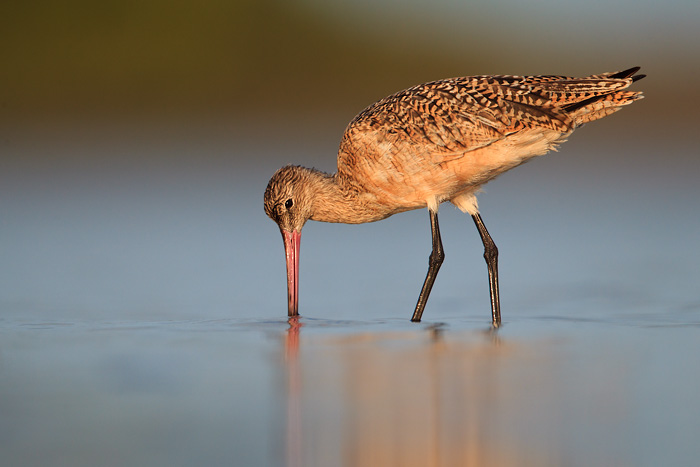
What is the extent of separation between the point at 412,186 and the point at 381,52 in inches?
512

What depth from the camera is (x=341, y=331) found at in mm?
5891

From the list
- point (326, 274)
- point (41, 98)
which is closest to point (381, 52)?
point (41, 98)

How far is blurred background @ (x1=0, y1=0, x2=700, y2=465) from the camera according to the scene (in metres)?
3.90

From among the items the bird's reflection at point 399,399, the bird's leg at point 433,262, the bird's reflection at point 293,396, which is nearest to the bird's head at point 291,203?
the bird's leg at point 433,262

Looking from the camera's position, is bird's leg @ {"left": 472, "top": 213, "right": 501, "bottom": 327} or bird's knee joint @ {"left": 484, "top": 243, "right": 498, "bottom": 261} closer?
bird's leg @ {"left": 472, "top": 213, "right": 501, "bottom": 327}

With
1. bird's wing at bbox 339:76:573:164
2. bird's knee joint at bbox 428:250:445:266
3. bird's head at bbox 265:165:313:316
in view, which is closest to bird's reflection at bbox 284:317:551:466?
bird's knee joint at bbox 428:250:445:266

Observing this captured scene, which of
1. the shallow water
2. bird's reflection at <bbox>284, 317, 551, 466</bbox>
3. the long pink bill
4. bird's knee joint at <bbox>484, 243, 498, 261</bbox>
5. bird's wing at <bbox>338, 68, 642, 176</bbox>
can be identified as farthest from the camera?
Answer: bird's knee joint at <bbox>484, 243, 498, 261</bbox>

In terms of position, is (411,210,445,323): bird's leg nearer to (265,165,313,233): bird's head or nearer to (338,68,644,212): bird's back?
(338,68,644,212): bird's back

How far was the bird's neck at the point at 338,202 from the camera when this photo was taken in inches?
281

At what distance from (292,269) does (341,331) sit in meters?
1.30

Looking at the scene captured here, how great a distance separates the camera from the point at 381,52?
1928cm

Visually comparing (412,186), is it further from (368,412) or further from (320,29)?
(320,29)

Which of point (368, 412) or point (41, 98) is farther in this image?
point (41, 98)

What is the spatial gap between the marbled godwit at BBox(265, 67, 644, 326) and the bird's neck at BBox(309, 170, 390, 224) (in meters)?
0.07
